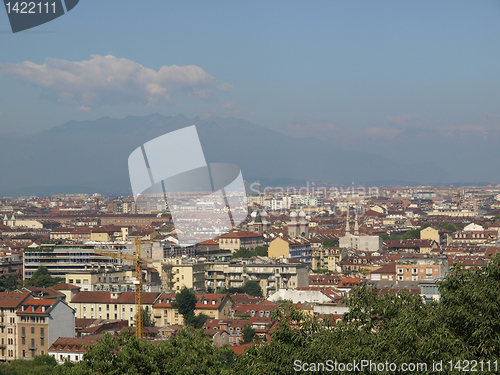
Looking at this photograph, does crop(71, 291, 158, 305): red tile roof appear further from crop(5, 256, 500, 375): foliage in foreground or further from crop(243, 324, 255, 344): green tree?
crop(5, 256, 500, 375): foliage in foreground

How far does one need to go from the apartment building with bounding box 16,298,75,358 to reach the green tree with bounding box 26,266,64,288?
21.5 feet

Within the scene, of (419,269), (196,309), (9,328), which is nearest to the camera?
(9,328)

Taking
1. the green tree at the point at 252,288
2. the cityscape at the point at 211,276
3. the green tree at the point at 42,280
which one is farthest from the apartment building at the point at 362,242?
the green tree at the point at 42,280

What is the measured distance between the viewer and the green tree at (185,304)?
16.8 m

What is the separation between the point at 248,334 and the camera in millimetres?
13930

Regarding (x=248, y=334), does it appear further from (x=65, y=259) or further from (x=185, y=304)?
(x=65, y=259)

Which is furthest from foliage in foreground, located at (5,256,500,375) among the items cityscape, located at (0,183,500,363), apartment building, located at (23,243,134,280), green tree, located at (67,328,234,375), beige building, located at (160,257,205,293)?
apartment building, located at (23,243,134,280)

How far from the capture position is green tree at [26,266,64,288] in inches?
844

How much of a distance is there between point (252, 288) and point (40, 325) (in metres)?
8.06

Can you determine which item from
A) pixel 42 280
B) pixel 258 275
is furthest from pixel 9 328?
pixel 258 275

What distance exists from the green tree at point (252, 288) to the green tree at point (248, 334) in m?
6.91

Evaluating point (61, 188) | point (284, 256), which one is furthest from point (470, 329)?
point (61, 188)
